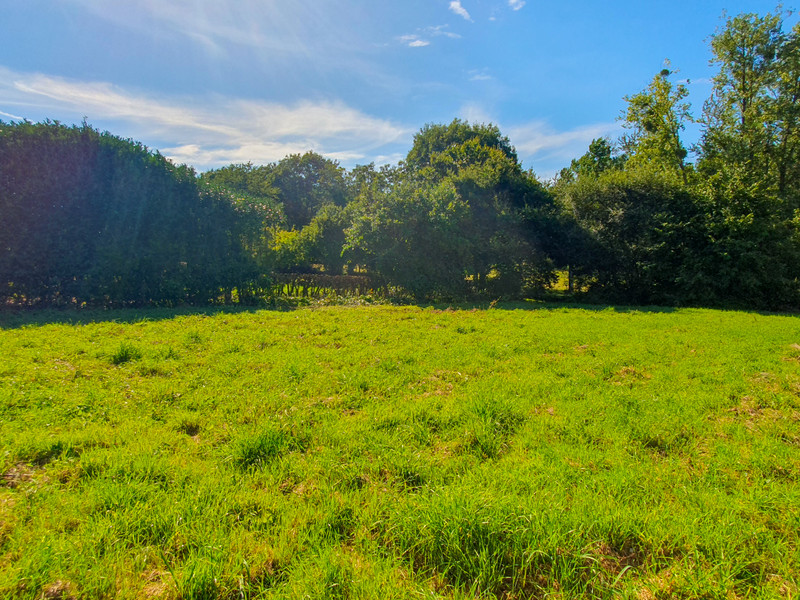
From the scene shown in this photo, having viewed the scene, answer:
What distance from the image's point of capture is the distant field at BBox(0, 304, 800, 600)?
2020 millimetres

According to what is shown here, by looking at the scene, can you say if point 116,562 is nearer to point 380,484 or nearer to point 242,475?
point 242,475

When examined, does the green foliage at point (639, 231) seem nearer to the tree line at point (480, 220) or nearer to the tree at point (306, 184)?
the tree line at point (480, 220)

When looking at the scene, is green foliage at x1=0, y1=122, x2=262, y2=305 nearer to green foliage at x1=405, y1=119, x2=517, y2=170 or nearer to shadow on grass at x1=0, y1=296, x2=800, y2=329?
shadow on grass at x1=0, y1=296, x2=800, y2=329

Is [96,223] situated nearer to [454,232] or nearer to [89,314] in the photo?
[89,314]

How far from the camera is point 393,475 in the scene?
2961 millimetres

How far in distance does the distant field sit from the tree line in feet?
21.0

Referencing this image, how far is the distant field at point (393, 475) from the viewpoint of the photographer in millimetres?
2020

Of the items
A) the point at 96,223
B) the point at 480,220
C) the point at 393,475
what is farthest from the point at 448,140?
the point at 393,475

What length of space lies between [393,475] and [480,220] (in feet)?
48.4

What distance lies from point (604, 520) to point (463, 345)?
4.81 meters

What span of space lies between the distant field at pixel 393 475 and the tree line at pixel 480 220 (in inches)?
252

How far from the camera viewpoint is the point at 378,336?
7879 mm

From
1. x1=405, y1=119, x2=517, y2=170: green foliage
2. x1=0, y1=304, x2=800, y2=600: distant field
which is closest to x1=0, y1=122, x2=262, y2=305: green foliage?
x1=0, y1=304, x2=800, y2=600: distant field

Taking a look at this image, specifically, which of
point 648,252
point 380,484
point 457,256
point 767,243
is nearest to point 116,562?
point 380,484
